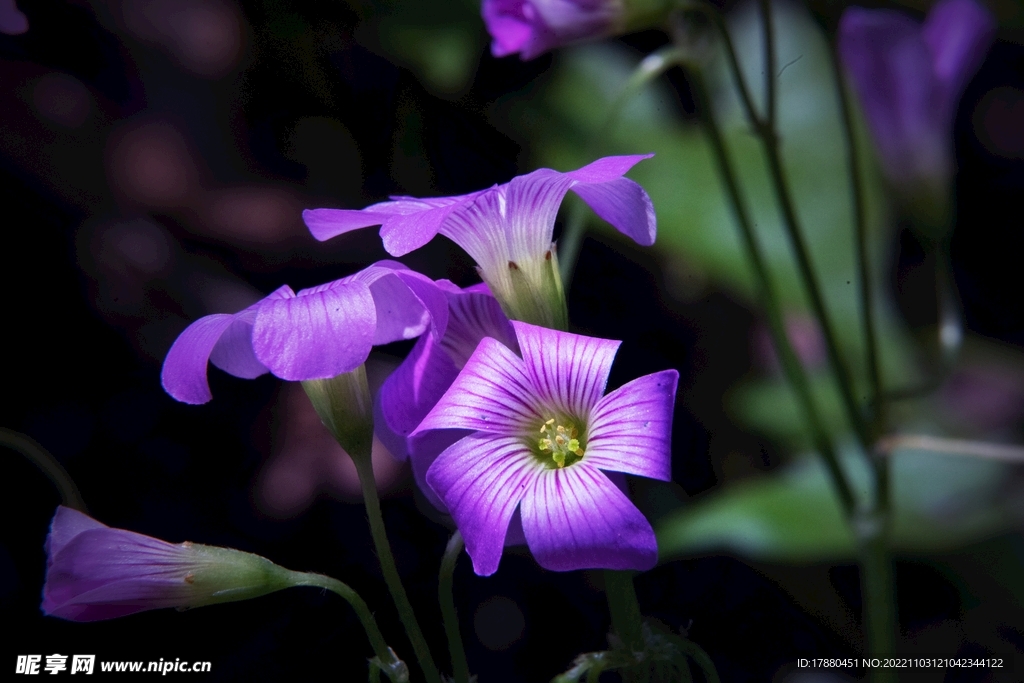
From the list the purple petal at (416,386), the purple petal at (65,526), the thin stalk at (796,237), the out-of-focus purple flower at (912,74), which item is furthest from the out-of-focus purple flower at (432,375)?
the out-of-focus purple flower at (912,74)

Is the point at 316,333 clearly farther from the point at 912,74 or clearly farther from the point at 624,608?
the point at 912,74

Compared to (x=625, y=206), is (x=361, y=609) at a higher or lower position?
lower

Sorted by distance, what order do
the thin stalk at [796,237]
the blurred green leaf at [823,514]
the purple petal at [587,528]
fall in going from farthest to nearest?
the blurred green leaf at [823,514]
the thin stalk at [796,237]
the purple petal at [587,528]

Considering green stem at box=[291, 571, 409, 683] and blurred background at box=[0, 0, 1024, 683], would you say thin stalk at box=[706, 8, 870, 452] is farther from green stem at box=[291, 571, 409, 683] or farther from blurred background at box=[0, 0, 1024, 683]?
green stem at box=[291, 571, 409, 683]

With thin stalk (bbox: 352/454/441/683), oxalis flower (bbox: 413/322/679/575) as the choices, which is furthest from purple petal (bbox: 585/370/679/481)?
thin stalk (bbox: 352/454/441/683)

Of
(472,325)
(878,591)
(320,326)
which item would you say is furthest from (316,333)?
(878,591)

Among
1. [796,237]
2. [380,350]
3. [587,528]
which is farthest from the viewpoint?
[380,350]

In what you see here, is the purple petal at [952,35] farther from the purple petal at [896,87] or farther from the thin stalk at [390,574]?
the thin stalk at [390,574]
